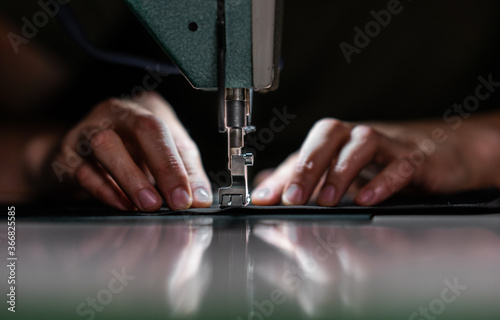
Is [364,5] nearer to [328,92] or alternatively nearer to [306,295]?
[328,92]

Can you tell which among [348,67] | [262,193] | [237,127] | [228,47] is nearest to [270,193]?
[262,193]

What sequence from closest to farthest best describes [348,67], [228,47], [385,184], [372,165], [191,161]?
[228,47], [385,184], [191,161], [372,165], [348,67]

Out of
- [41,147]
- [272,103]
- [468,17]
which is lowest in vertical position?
[41,147]

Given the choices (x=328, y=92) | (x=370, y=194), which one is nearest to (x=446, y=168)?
(x=370, y=194)

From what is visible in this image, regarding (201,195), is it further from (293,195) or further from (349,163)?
(349,163)

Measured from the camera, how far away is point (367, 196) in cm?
85

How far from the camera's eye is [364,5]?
5.68 feet

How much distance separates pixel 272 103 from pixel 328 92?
25cm

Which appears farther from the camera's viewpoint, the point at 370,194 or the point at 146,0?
the point at 370,194

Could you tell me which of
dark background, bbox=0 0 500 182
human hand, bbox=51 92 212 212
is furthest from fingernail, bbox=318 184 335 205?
dark background, bbox=0 0 500 182

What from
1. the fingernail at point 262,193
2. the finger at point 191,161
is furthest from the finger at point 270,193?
the finger at point 191,161

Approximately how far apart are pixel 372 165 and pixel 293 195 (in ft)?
1.40

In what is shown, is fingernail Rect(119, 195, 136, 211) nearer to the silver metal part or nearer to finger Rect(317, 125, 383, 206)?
the silver metal part

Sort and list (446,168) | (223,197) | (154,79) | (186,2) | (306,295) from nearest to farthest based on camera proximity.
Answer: (306,295)
(186,2)
(223,197)
(446,168)
(154,79)
